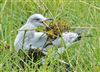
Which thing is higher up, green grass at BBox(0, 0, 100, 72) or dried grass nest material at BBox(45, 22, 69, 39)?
dried grass nest material at BBox(45, 22, 69, 39)

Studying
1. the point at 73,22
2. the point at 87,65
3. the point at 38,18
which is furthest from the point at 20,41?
the point at 73,22

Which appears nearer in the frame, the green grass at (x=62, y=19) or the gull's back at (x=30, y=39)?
the green grass at (x=62, y=19)

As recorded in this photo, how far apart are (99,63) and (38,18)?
790 mm

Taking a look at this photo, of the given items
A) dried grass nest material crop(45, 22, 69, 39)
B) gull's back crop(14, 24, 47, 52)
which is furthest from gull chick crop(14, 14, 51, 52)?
dried grass nest material crop(45, 22, 69, 39)

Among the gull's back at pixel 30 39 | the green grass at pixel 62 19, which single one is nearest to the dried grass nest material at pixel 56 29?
the green grass at pixel 62 19

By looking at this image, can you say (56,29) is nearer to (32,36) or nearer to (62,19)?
(32,36)

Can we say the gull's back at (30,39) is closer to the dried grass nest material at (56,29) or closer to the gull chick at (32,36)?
the gull chick at (32,36)

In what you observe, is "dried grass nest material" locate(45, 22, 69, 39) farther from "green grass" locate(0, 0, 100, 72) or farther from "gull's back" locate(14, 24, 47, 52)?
"gull's back" locate(14, 24, 47, 52)

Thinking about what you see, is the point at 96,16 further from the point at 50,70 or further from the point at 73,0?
the point at 50,70

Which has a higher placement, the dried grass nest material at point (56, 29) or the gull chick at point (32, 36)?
the dried grass nest material at point (56, 29)

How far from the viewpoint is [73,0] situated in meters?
4.16

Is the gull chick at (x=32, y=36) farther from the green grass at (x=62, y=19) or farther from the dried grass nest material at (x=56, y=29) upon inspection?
the dried grass nest material at (x=56, y=29)

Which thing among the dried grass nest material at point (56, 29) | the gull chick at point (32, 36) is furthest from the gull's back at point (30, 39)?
the dried grass nest material at point (56, 29)

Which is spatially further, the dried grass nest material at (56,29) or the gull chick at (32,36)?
the gull chick at (32,36)
